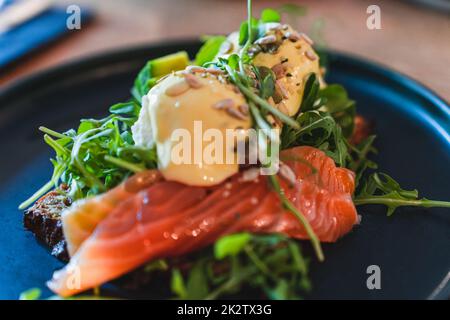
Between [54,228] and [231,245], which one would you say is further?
[54,228]

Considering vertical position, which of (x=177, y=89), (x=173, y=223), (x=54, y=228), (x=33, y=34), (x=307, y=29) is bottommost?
(x=54, y=228)

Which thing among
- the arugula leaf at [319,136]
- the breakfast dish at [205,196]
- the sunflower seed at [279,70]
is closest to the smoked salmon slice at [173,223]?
the breakfast dish at [205,196]

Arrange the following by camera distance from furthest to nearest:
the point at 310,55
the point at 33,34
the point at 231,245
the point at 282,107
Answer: the point at 33,34 < the point at 310,55 < the point at 282,107 < the point at 231,245

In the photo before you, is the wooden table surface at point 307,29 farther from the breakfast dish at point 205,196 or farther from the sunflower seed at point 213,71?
the sunflower seed at point 213,71

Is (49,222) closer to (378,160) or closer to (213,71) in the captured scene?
(213,71)

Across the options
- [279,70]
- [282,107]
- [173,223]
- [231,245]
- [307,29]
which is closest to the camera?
[231,245]

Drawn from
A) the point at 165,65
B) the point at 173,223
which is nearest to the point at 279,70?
the point at 165,65
